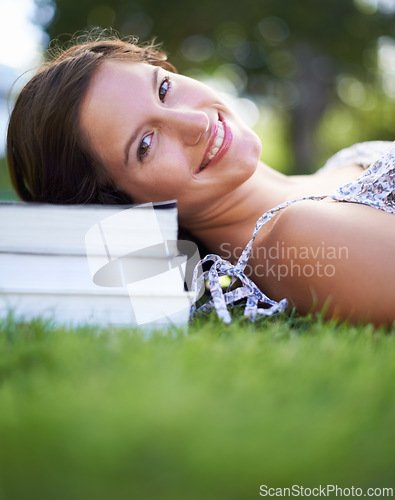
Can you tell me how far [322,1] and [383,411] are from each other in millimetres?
13110

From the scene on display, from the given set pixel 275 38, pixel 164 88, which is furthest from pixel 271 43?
pixel 164 88

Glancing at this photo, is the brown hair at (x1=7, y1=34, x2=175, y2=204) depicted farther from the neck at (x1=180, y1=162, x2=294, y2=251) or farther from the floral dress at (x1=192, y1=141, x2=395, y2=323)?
the floral dress at (x1=192, y1=141, x2=395, y2=323)

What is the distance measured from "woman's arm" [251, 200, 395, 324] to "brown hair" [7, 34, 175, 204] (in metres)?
0.77

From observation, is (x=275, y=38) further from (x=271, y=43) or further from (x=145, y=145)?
(x=145, y=145)

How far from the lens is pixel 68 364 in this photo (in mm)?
984

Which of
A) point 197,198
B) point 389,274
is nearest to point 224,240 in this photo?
point 197,198

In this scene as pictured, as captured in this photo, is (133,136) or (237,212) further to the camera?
(237,212)

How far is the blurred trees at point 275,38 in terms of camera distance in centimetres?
1212

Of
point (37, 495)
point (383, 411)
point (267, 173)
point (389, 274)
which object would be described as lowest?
point (37, 495)

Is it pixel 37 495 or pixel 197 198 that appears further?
pixel 197 198

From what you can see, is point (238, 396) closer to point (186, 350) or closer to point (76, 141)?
point (186, 350)

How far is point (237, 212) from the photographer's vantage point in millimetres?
1987

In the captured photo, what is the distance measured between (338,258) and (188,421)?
785mm

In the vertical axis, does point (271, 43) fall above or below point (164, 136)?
above
